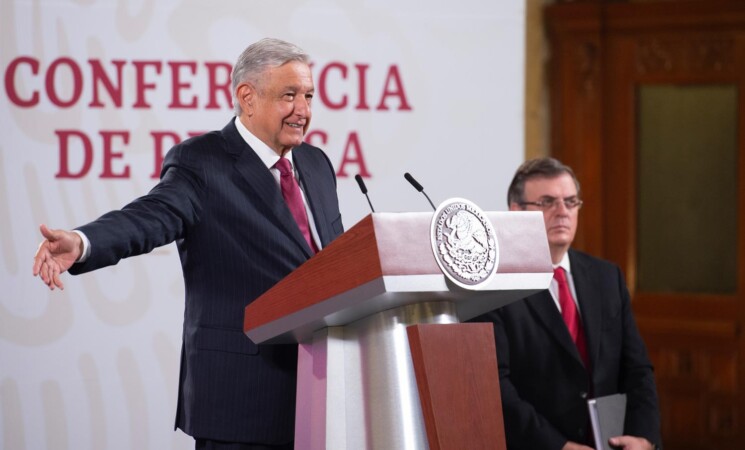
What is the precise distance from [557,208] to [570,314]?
296 mm

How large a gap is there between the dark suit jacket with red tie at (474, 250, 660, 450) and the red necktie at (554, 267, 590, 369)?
0.03 meters

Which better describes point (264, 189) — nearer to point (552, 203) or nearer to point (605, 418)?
point (552, 203)

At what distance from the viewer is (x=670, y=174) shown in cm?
617

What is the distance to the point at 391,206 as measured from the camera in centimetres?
364

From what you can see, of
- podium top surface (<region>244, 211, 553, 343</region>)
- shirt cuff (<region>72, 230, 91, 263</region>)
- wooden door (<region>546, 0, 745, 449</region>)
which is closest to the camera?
podium top surface (<region>244, 211, 553, 343</region>)

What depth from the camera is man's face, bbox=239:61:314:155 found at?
7.49 ft

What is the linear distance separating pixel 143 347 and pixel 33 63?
97cm

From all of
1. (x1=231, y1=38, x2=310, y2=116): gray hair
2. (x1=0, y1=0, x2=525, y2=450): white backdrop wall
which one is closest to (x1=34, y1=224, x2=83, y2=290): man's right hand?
(x1=231, y1=38, x2=310, y2=116): gray hair

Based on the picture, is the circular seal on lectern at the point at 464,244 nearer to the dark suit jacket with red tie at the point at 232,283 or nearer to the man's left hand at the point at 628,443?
the dark suit jacket with red tie at the point at 232,283

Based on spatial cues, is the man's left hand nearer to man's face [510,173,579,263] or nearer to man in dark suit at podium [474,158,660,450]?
man in dark suit at podium [474,158,660,450]

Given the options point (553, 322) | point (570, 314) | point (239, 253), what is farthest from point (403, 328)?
point (570, 314)

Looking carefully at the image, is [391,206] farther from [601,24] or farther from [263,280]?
[601,24]

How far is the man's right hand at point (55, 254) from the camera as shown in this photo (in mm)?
1806

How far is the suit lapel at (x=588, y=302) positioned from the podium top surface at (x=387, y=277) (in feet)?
3.29
